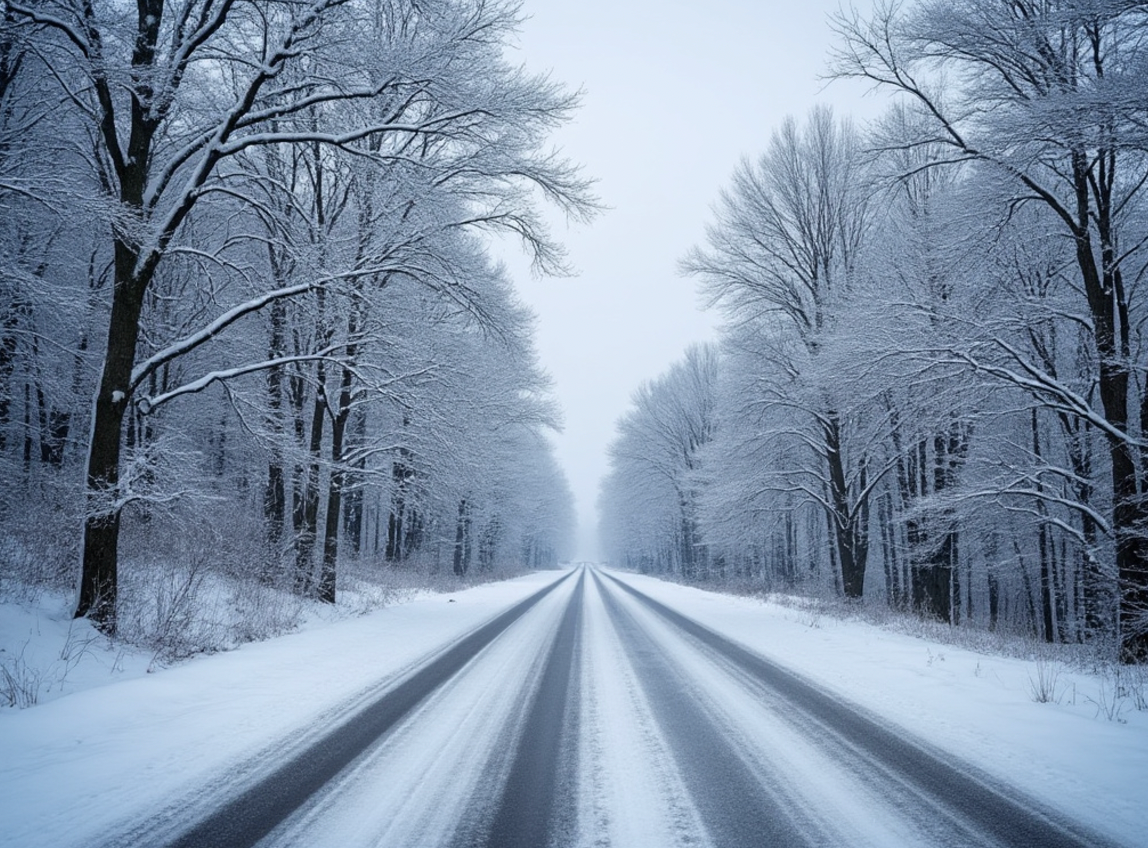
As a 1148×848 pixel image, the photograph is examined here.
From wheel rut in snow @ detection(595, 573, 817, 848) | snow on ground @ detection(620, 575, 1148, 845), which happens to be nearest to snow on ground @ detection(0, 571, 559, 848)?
wheel rut in snow @ detection(595, 573, 817, 848)

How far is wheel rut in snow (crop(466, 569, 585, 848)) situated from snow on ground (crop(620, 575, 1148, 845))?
8.91 ft

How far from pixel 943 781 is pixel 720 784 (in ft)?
4.54

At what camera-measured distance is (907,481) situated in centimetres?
1731

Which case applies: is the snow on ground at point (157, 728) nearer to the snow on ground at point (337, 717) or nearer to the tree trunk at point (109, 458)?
the snow on ground at point (337, 717)

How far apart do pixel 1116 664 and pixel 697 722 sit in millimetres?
6260

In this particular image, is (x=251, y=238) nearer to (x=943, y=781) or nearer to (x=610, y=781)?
(x=610, y=781)

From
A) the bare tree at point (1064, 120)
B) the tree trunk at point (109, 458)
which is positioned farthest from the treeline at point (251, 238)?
the bare tree at point (1064, 120)

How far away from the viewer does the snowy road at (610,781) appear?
106 inches

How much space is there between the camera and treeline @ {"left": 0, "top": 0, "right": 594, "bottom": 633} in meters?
6.83

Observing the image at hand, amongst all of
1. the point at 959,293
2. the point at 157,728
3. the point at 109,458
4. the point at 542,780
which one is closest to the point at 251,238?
the point at 109,458

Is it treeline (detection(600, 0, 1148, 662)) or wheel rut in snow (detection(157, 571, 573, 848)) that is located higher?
treeline (detection(600, 0, 1148, 662))

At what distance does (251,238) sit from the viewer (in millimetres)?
9703

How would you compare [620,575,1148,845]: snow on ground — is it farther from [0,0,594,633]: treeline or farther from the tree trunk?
the tree trunk

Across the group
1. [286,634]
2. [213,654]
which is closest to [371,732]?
[213,654]
